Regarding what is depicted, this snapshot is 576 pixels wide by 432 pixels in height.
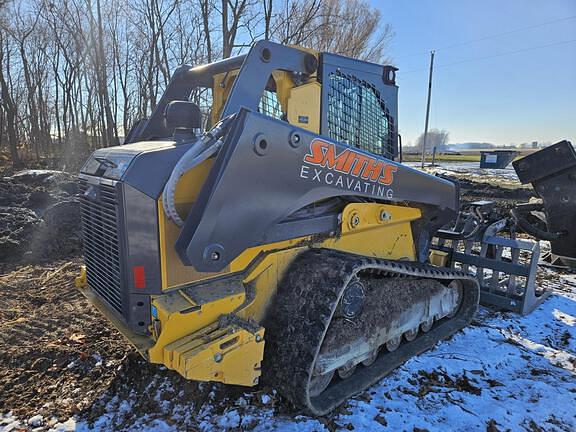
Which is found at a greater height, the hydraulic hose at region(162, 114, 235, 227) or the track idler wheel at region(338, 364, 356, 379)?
the hydraulic hose at region(162, 114, 235, 227)

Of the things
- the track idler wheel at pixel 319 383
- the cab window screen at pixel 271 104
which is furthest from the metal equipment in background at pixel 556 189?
the track idler wheel at pixel 319 383

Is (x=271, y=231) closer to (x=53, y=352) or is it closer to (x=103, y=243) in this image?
(x=103, y=243)

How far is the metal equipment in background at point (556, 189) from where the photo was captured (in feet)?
17.9

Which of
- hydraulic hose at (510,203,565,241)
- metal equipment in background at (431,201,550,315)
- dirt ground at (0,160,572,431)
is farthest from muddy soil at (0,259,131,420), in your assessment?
hydraulic hose at (510,203,565,241)

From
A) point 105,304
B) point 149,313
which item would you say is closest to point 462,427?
point 149,313

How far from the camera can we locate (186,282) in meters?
2.39

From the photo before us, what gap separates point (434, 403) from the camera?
288 cm

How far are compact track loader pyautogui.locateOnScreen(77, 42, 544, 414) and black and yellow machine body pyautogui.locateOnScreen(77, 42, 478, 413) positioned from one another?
0.01 metres

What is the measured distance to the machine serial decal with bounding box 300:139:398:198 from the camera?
100 inches

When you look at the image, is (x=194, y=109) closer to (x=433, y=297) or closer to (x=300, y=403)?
(x=300, y=403)

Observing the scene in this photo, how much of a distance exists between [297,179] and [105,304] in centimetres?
157

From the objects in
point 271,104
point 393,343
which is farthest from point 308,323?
A: point 271,104

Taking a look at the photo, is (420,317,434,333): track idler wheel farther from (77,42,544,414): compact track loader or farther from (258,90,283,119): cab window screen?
(258,90,283,119): cab window screen

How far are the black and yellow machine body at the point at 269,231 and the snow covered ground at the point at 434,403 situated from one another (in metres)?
0.17
